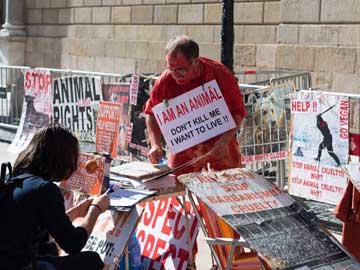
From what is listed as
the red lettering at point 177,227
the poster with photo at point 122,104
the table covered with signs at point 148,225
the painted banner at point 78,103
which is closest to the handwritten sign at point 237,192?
the table covered with signs at point 148,225

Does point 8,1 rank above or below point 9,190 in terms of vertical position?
above

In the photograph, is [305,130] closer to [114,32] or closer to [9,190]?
[9,190]

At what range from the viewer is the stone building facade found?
414 inches

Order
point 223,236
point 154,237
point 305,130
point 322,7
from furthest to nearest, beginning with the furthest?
point 322,7 < point 305,130 < point 154,237 < point 223,236

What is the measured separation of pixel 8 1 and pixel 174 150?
15192 mm

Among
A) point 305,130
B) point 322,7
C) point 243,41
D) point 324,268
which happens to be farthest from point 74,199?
point 243,41

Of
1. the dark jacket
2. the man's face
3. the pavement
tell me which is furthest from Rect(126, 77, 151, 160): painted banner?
the dark jacket

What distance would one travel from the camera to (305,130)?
285 inches

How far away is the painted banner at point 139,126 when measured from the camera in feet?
29.0

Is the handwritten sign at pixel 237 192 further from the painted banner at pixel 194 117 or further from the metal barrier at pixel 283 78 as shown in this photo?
the metal barrier at pixel 283 78

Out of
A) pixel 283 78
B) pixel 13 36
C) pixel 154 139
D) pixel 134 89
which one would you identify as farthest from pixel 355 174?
pixel 13 36

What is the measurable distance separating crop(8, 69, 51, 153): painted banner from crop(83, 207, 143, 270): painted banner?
5559mm

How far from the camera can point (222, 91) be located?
5141 millimetres

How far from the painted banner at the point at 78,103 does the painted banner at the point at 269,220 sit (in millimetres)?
5228
